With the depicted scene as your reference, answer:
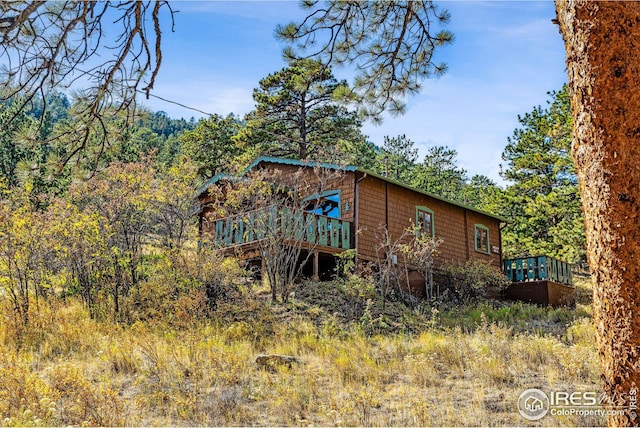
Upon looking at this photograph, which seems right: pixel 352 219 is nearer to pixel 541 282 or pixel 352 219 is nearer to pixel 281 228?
pixel 281 228

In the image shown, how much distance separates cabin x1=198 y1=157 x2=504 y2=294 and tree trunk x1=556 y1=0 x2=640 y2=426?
444 inches

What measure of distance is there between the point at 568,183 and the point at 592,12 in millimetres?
23579

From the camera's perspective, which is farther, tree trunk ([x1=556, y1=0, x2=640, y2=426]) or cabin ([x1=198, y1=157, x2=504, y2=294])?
cabin ([x1=198, y1=157, x2=504, y2=294])

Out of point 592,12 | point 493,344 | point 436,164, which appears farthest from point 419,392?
point 436,164

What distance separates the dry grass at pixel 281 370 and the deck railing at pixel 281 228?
2.13 m

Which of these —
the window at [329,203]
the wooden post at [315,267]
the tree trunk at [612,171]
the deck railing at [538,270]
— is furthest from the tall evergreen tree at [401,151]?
the tree trunk at [612,171]

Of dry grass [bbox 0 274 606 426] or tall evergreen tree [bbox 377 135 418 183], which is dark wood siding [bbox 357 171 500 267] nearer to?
dry grass [bbox 0 274 606 426]

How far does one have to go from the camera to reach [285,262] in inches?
553

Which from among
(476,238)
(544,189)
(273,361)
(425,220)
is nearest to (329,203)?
(425,220)

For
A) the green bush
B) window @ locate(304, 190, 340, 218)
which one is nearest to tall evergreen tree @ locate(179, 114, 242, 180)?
window @ locate(304, 190, 340, 218)

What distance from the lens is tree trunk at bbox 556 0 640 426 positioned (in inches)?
117

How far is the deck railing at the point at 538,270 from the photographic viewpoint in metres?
19.6

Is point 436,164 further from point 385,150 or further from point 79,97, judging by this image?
point 79,97

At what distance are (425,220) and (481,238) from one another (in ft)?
12.8
